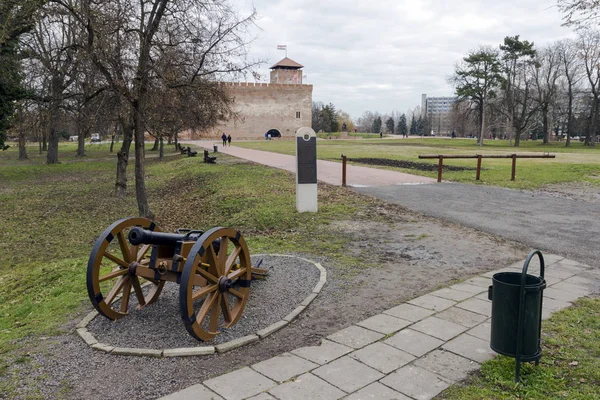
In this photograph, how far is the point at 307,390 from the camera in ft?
10.7

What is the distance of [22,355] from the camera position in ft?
12.7

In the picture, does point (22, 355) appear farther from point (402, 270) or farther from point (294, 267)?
point (402, 270)

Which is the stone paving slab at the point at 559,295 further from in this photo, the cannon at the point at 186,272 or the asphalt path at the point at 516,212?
the cannon at the point at 186,272

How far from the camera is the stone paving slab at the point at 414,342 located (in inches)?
151

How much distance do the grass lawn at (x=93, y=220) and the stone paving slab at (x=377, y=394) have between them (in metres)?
2.88

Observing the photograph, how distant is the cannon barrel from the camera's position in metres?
4.17

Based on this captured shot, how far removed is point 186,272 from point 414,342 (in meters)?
1.93

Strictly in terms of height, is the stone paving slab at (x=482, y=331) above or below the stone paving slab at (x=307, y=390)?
above

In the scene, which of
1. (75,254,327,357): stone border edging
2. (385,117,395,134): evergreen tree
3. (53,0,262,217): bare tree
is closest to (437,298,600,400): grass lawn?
(75,254,327,357): stone border edging

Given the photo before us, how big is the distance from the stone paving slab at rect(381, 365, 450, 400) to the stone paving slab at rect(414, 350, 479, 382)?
0.23 ft

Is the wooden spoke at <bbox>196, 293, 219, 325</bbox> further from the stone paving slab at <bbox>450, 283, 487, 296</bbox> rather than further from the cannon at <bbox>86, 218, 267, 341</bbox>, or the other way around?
the stone paving slab at <bbox>450, 283, 487, 296</bbox>

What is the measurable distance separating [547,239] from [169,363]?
666 centimetres

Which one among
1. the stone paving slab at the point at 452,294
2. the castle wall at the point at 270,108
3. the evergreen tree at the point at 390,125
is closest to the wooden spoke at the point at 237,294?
the stone paving slab at the point at 452,294

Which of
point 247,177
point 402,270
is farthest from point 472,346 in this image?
point 247,177
